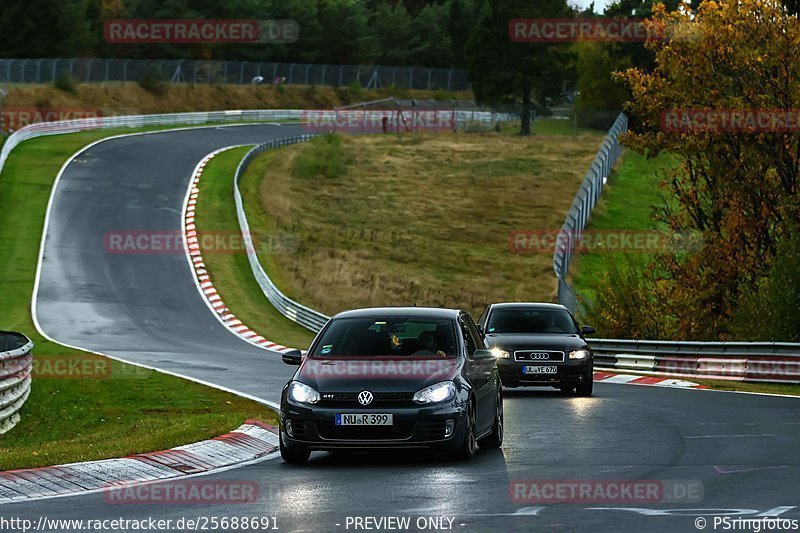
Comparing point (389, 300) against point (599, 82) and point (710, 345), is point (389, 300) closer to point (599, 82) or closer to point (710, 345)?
point (710, 345)

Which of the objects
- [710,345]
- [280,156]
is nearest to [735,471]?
[710,345]

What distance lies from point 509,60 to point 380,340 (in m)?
89.8

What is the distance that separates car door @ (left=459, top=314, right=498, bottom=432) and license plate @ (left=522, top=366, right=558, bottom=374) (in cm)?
710

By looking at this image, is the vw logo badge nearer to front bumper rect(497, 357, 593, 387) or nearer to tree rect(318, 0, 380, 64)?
front bumper rect(497, 357, 593, 387)

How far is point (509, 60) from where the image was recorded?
10269cm

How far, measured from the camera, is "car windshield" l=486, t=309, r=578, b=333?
2398 cm

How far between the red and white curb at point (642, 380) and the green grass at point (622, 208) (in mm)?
16966

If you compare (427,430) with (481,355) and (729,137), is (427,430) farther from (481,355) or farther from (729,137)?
(729,137)

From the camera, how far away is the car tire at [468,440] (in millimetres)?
13633

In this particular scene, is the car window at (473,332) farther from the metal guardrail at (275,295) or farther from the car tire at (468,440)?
the metal guardrail at (275,295)

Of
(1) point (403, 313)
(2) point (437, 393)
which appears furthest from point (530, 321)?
(2) point (437, 393)

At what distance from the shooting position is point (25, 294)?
43.2 m

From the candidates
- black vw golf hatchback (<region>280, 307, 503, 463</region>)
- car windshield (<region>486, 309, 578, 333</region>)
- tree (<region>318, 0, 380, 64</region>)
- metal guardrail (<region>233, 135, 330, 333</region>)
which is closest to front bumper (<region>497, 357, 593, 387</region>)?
car windshield (<region>486, 309, 578, 333</region>)

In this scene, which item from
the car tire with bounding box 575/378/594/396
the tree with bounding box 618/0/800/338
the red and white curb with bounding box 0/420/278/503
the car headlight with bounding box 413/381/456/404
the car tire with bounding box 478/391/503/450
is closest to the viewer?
the red and white curb with bounding box 0/420/278/503
